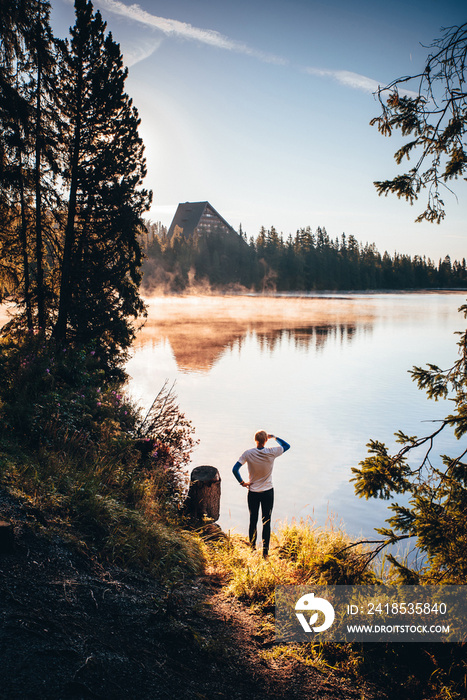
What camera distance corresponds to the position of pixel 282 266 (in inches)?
4345

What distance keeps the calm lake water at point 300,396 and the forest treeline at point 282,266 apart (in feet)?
185

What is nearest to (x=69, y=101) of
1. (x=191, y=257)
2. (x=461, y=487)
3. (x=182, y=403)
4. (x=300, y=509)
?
(x=182, y=403)

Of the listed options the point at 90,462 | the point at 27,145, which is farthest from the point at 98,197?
the point at 90,462

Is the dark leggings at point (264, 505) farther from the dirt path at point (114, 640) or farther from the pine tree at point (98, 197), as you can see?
the pine tree at point (98, 197)

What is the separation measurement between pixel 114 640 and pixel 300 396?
59.8ft

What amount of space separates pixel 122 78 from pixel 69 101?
193 centimetres

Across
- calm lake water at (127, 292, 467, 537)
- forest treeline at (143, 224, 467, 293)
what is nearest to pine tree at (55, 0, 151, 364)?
calm lake water at (127, 292, 467, 537)

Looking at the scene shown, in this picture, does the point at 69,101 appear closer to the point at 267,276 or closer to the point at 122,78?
the point at 122,78

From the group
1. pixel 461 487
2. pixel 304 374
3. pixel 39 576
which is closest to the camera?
pixel 39 576

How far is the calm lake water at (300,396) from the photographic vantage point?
11797mm

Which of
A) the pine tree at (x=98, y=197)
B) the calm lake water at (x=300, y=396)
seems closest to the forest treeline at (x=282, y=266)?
the calm lake water at (x=300, y=396)

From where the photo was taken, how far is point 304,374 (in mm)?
25859

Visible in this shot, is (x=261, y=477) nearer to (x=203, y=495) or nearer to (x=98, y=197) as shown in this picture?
(x=203, y=495)

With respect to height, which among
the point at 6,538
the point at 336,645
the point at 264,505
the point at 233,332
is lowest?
the point at 336,645
